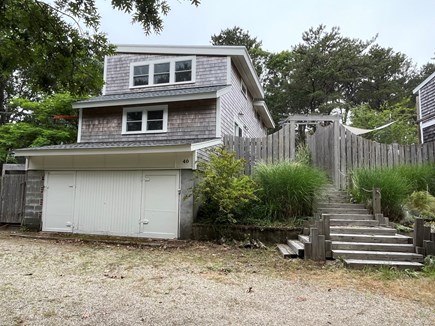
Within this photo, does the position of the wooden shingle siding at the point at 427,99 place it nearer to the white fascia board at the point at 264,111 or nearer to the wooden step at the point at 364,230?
the white fascia board at the point at 264,111

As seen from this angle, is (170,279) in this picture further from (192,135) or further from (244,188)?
(192,135)

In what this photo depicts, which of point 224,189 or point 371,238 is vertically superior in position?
point 224,189

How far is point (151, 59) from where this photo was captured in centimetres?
1262

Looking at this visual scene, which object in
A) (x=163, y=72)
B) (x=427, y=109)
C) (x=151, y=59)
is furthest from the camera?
(x=427, y=109)

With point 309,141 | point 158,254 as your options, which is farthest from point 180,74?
point 158,254

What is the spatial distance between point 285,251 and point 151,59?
975 centimetres

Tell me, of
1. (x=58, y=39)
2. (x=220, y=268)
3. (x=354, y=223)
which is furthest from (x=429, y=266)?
(x=58, y=39)

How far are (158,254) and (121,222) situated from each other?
2661 mm

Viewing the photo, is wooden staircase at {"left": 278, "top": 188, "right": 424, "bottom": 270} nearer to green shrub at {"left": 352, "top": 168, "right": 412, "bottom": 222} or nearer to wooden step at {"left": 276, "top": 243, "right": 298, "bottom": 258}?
wooden step at {"left": 276, "top": 243, "right": 298, "bottom": 258}

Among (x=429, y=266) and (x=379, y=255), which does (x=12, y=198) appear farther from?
(x=429, y=266)

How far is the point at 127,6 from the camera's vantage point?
3.00 meters

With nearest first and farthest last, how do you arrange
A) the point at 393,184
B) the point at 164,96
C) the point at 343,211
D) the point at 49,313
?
Answer: the point at 49,313, the point at 393,184, the point at 343,211, the point at 164,96

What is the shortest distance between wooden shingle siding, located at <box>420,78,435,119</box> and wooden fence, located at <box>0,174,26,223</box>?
18.2 meters

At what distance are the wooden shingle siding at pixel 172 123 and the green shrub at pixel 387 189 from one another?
5039 millimetres
